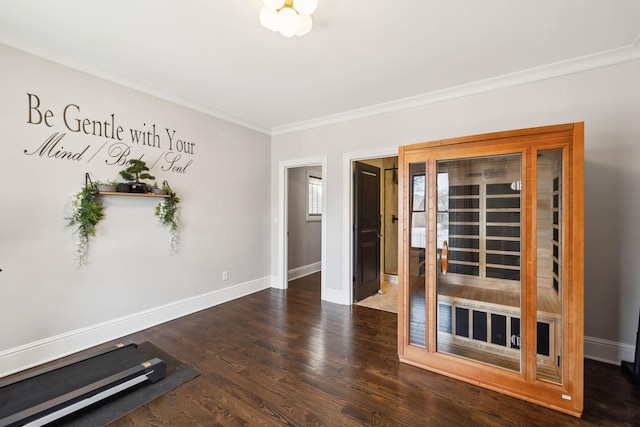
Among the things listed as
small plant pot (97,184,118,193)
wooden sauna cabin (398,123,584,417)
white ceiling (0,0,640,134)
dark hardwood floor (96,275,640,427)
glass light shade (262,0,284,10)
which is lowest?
dark hardwood floor (96,275,640,427)

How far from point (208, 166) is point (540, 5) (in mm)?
3681

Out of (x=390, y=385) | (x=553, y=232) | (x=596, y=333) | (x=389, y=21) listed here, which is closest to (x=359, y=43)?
(x=389, y=21)

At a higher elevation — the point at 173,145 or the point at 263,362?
the point at 173,145

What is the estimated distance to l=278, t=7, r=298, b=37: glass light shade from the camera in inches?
69.7

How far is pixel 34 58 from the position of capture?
2.38 m

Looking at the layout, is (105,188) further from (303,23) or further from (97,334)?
(303,23)

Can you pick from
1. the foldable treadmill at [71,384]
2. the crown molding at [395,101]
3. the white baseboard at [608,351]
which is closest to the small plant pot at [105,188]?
the crown molding at [395,101]

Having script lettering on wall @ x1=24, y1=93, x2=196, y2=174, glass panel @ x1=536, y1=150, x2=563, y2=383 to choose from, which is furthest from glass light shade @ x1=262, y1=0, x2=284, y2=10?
script lettering on wall @ x1=24, y1=93, x2=196, y2=174

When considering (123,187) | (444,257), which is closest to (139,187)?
(123,187)

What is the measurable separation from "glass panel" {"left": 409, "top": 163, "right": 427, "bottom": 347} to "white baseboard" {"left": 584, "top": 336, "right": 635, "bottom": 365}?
1.62 meters

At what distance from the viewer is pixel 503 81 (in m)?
2.86

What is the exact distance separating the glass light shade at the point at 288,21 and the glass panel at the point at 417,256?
55.6 inches

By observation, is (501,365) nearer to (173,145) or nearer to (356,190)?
(356,190)

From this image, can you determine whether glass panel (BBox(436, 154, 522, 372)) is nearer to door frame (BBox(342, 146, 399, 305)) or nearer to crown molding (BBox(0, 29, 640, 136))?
crown molding (BBox(0, 29, 640, 136))
